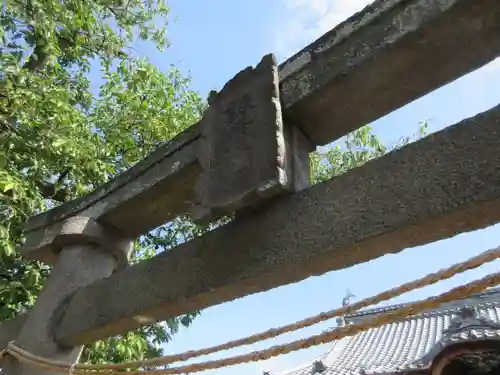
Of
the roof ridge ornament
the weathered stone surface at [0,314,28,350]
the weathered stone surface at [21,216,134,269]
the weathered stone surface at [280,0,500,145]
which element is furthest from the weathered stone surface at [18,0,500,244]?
the roof ridge ornament

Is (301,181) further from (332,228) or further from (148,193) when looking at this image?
(148,193)

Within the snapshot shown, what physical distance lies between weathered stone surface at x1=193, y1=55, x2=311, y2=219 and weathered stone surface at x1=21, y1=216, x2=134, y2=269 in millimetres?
803

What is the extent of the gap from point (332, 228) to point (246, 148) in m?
0.50

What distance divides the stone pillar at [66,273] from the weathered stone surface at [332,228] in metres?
0.29

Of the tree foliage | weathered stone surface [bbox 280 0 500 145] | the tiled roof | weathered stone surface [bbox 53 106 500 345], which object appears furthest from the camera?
the tiled roof

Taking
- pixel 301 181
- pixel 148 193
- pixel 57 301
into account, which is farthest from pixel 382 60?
pixel 57 301

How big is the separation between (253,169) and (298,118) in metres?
0.27

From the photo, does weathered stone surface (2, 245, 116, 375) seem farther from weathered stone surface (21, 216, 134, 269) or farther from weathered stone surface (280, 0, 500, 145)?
weathered stone surface (280, 0, 500, 145)

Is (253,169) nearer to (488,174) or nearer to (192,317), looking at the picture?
(488,174)

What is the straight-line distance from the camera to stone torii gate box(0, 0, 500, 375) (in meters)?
1.31

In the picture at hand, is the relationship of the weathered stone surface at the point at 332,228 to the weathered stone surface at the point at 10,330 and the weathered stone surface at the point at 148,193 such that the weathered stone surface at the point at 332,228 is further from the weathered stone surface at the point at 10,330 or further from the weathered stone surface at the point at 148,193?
the weathered stone surface at the point at 10,330

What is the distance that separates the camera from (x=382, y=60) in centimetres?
155

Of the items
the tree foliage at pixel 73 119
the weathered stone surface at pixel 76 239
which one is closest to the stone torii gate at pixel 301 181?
the weathered stone surface at pixel 76 239

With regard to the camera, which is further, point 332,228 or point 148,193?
point 148,193
